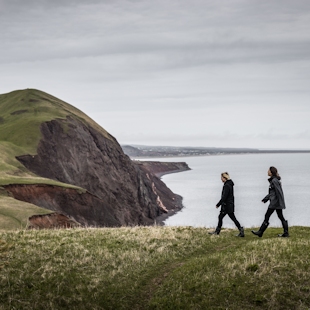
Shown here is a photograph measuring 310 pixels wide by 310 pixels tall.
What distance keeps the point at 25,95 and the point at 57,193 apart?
177ft

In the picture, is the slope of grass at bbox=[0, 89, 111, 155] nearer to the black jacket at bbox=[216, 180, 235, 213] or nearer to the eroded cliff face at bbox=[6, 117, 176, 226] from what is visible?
the eroded cliff face at bbox=[6, 117, 176, 226]

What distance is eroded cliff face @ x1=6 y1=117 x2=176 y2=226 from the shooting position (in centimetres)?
5294

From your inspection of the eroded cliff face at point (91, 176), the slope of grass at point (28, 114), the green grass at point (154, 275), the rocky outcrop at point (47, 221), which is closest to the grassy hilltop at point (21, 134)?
the slope of grass at point (28, 114)

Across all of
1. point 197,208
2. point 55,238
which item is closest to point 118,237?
point 55,238

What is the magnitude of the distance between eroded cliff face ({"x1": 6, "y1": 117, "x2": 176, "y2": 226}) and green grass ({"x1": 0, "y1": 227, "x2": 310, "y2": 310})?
32342mm

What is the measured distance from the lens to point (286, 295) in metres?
12.0

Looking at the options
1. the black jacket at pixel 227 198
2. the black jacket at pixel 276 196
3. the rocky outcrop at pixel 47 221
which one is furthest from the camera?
the rocky outcrop at pixel 47 221

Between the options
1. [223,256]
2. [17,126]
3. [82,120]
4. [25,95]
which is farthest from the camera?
[25,95]

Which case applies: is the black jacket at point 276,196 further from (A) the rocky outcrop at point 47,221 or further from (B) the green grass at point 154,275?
(A) the rocky outcrop at point 47,221

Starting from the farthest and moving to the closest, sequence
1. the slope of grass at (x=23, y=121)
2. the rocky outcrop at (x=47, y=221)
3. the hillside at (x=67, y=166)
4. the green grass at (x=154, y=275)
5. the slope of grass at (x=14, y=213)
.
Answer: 1. the slope of grass at (x=23, y=121)
2. the hillside at (x=67, y=166)
3. the rocky outcrop at (x=47, y=221)
4. the slope of grass at (x=14, y=213)
5. the green grass at (x=154, y=275)

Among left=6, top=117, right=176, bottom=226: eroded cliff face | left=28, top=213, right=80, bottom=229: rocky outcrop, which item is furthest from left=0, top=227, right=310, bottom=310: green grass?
left=6, top=117, right=176, bottom=226: eroded cliff face

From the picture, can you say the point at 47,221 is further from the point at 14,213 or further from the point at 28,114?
the point at 28,114

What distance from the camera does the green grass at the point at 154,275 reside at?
1212 cm

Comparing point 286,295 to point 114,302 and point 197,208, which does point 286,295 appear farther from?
point 197,208
